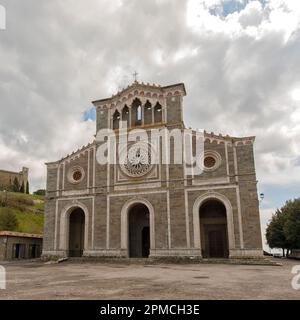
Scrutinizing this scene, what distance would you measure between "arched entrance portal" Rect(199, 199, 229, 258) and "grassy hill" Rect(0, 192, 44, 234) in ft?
153

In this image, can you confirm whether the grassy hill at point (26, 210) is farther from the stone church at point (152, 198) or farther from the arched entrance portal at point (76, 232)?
the stone church at point (152, 198)

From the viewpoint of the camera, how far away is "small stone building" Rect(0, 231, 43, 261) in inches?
1378

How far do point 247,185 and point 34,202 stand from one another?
67956mm

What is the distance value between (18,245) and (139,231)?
14.7 m

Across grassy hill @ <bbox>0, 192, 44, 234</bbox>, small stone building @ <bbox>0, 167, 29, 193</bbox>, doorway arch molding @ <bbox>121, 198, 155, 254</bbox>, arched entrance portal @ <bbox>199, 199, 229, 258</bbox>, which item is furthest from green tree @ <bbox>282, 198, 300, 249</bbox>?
small stone building @ <bbox>0, 167, 29, 193</bbox>

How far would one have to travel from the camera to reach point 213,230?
3095 cm

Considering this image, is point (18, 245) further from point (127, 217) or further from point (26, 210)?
point (26, 210)

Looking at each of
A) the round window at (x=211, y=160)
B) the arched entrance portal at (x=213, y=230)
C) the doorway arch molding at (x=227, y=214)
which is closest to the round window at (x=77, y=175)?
the doorway arch molding at (x=227, y=214)

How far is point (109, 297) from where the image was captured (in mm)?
9406

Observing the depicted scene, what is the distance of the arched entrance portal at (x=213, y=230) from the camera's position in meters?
30.2

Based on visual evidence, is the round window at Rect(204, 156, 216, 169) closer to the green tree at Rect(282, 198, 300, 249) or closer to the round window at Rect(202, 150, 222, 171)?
the round window at Rect(202, 150, 222, 171)

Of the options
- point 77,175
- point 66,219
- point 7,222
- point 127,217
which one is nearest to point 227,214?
point 127,217
